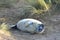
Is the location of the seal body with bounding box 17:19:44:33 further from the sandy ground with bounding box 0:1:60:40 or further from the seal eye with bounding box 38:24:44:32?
the sandy ground with bounding box 0:1:60:40

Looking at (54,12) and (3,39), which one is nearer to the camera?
(3,39)

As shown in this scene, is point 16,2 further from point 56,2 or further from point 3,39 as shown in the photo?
point 3,39

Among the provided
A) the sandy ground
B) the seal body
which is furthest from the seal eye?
the sandy ground

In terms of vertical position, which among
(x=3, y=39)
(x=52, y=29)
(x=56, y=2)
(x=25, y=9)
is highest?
(x=56, y=2)

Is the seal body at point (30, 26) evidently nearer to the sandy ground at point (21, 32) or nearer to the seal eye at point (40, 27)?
the seal eye at point (40, 27)

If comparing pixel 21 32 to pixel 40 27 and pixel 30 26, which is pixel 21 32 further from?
pixel 40 27

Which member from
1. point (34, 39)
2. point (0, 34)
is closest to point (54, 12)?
point (34, 39)

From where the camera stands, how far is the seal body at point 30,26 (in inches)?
233

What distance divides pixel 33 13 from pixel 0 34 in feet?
5.59

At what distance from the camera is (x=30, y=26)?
236 inches

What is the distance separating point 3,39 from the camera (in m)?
5.00

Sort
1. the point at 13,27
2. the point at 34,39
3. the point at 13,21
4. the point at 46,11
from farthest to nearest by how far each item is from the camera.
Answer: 1. the point at 46,11
2. the point at 13,21
3. the point at 13,27
4. the point at 34,39

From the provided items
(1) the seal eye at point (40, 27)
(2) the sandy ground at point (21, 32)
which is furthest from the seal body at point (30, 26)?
(2) the sandy ground at point (21, 32)

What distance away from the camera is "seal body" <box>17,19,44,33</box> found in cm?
591
